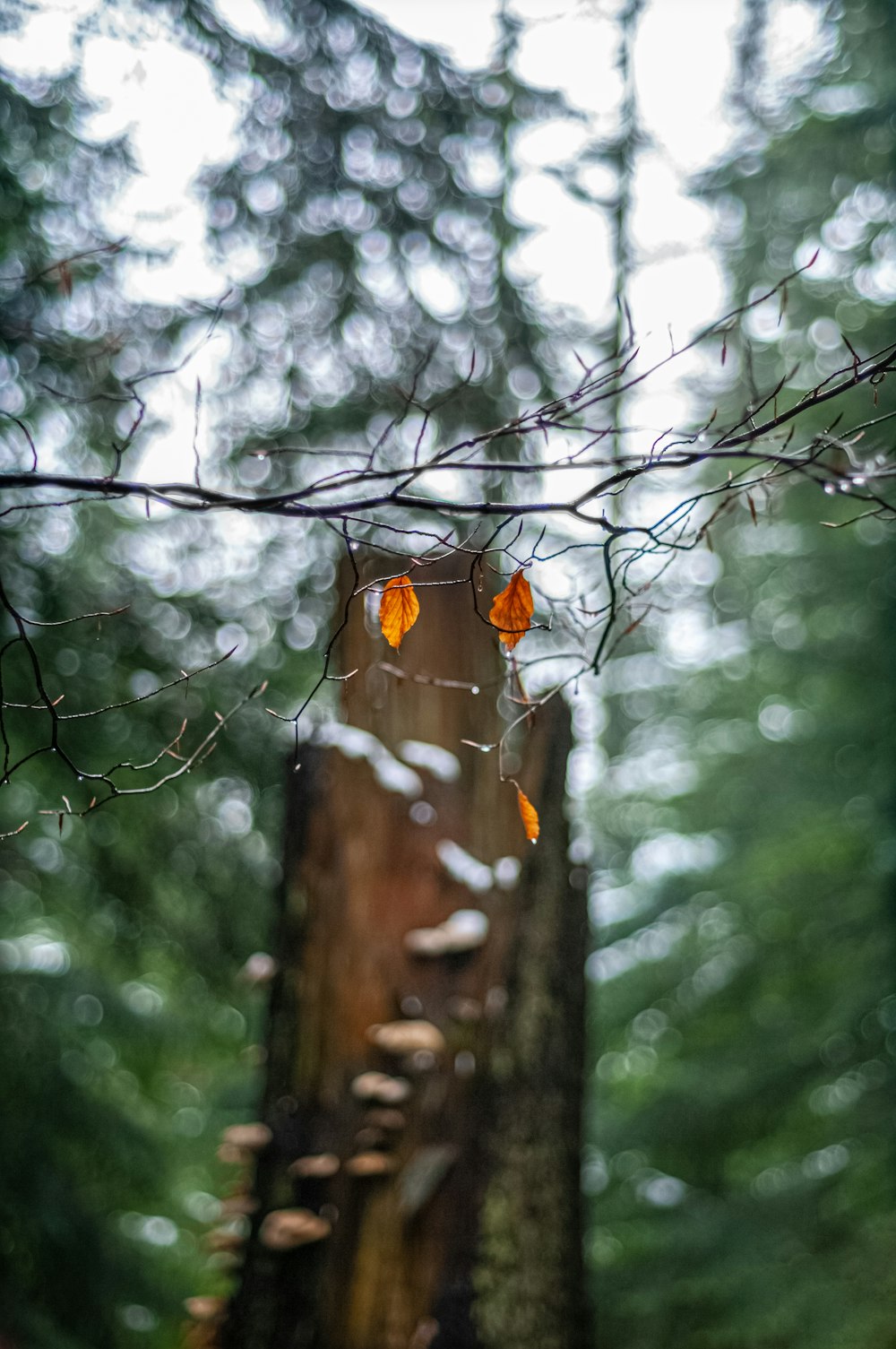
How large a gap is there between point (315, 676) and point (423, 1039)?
2723 mm

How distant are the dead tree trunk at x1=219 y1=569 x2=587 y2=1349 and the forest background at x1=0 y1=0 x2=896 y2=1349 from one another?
1.14 feet

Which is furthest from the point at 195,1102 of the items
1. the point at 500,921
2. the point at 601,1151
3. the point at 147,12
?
the point at 147,12

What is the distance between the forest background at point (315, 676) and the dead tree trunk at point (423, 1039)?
0.35 meters

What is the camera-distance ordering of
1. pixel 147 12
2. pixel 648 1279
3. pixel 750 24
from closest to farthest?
pixel 147 12
pixel 648 1279
pixel 750 24

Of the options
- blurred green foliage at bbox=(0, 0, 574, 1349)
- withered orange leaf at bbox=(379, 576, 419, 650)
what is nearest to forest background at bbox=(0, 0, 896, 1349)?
blurred green foliage at bbox=(0, 0, 574, 1349)

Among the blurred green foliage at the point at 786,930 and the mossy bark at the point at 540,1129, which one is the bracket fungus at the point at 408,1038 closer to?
the mossy bark at the point at 540,1129

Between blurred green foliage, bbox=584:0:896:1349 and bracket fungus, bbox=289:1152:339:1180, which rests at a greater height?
blurred green foliage, bbox=584:0:896:1349

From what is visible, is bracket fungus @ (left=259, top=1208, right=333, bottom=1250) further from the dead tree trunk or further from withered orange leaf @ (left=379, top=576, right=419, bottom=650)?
withered orange leaf @ (left=379, top=576, right=419, bottom=650)

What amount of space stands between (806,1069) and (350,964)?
3.63 metres

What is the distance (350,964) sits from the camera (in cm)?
316

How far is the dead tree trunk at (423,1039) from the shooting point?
2789mm

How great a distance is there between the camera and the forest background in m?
4.42

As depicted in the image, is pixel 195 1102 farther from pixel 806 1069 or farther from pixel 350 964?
pixel 350 964

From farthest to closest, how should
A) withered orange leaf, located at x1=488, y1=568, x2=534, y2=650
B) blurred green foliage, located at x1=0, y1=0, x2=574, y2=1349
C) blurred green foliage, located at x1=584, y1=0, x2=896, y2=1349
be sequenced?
1. blurred green foliage, located at x1=584, y1=0, x2=896, y2=1349
2. blurred green foliage, located at x1=0, y1=0, x2=574, y2=1349
3. withered orange leaf, located at x1=488, y1=568, x2=534, y2=650
